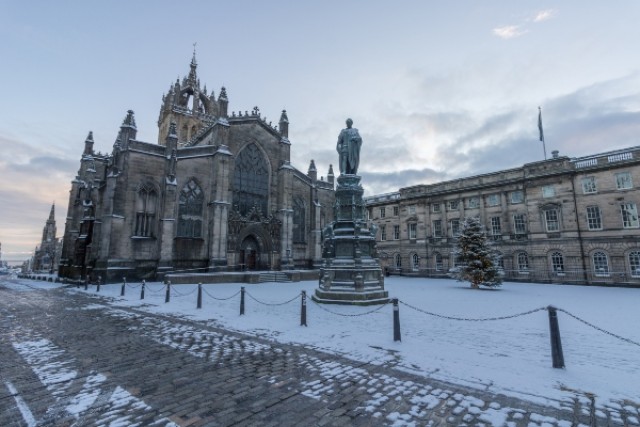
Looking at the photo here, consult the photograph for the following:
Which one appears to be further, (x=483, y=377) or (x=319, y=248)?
(x=319, y=248)

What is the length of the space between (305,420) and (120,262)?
25.1m

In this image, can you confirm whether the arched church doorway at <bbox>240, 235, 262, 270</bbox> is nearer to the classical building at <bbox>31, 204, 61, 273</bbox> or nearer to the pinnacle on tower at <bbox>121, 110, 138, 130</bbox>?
the pinnacle on tower at <bbox>121, 110, 138, 130</bbox>

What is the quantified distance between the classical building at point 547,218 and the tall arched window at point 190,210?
22.3 metres

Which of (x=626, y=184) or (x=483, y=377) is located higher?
(x=626, y=184)

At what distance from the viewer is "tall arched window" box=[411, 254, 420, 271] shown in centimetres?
3806

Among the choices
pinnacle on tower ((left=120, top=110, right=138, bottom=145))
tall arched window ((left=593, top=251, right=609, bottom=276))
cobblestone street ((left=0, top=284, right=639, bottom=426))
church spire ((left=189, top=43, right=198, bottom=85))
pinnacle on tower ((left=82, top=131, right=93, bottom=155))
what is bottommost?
cobblestone street ((left=0, top=284, right=639, bottom=426))

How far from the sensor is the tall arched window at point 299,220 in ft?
111

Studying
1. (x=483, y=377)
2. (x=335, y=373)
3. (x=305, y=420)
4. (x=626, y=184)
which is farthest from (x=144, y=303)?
(x=626, y=184)

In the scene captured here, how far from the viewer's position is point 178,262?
2569 cm

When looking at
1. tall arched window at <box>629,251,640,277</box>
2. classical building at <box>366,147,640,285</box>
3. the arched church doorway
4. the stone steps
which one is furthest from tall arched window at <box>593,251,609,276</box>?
the arched church doorway

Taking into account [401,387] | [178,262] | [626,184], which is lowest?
[401,387]

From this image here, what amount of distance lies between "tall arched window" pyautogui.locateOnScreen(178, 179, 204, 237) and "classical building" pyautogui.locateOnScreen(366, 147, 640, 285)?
22.3 m

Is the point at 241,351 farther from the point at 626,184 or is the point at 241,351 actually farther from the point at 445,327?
the point at 626,184

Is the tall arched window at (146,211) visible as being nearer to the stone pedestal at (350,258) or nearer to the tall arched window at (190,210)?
the tall arched window at (190,210)
